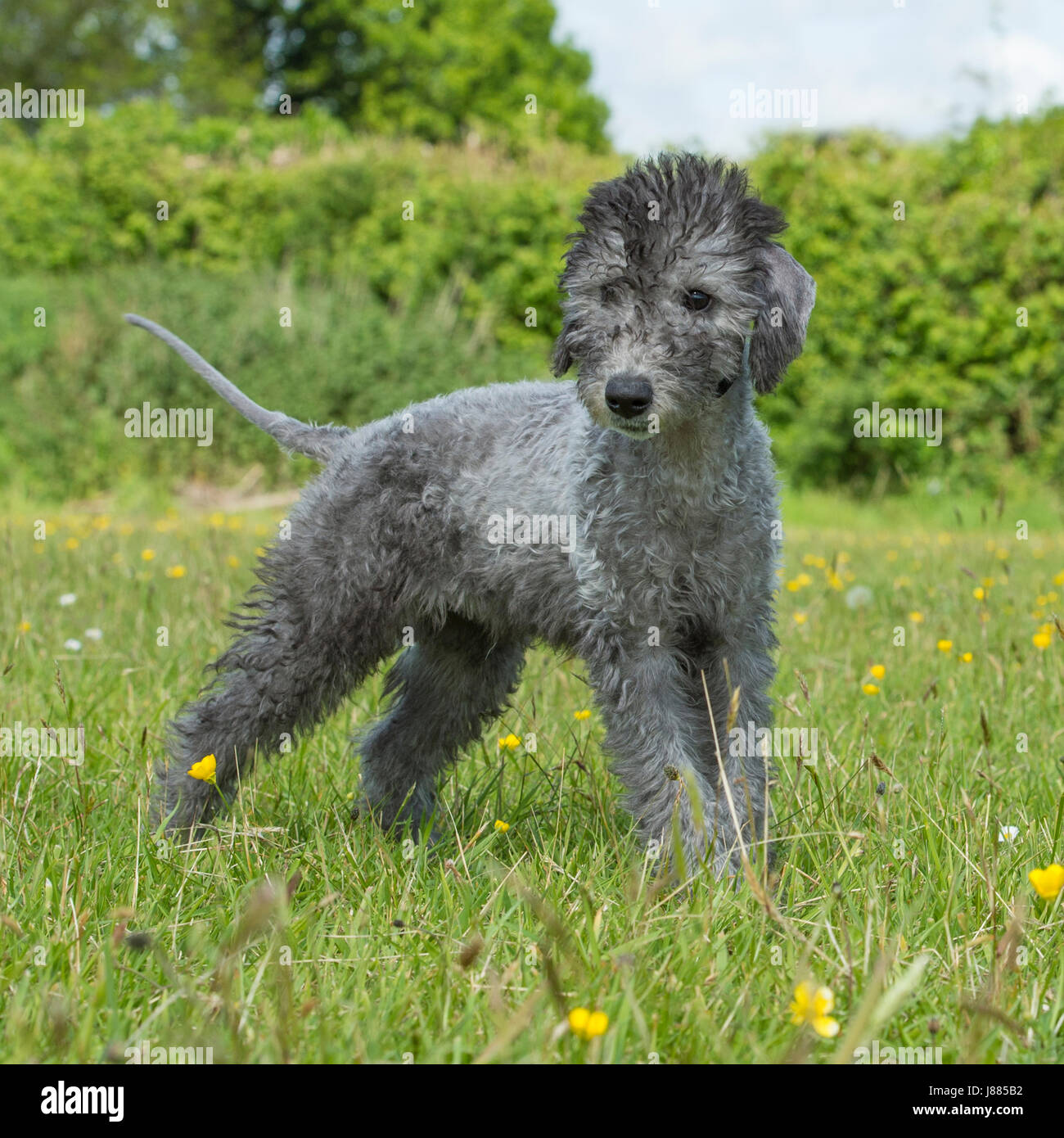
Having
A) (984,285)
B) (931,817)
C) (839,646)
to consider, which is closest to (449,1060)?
(931,817)

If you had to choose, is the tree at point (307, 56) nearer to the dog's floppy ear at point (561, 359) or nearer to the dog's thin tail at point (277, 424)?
the dog's thin tail at point (277, 424)

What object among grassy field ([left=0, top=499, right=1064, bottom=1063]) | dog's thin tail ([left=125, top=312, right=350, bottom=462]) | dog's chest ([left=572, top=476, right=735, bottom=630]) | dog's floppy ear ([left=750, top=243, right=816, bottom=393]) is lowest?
grassy field ([left=0, top=499, right=1064, bottom=1063])

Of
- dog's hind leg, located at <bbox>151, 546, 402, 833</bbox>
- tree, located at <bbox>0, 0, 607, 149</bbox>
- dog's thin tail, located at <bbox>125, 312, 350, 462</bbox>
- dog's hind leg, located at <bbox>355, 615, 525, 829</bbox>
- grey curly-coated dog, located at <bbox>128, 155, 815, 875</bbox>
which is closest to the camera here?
grey curly-coated dog, located at <bbox>128, 155, 815, 875</bbox>

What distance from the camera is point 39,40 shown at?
3142cm

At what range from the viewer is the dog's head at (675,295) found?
277cm

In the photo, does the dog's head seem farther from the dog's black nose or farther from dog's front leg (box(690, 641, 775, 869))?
dog's front leg (box(690, 641, 775, 869))

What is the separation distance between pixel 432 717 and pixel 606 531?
47.9 inches

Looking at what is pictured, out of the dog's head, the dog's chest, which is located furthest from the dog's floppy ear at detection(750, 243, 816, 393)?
the dog's chest

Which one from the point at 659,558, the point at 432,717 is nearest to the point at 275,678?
the point at 432,717

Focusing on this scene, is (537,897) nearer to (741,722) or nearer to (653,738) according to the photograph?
(653,738)

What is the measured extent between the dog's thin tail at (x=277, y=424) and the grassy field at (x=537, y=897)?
3.31ft

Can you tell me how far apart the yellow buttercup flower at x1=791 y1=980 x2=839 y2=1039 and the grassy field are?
0.06 m

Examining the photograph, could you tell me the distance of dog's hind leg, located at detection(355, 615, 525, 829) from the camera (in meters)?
3.88

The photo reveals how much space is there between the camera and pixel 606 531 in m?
3.02
